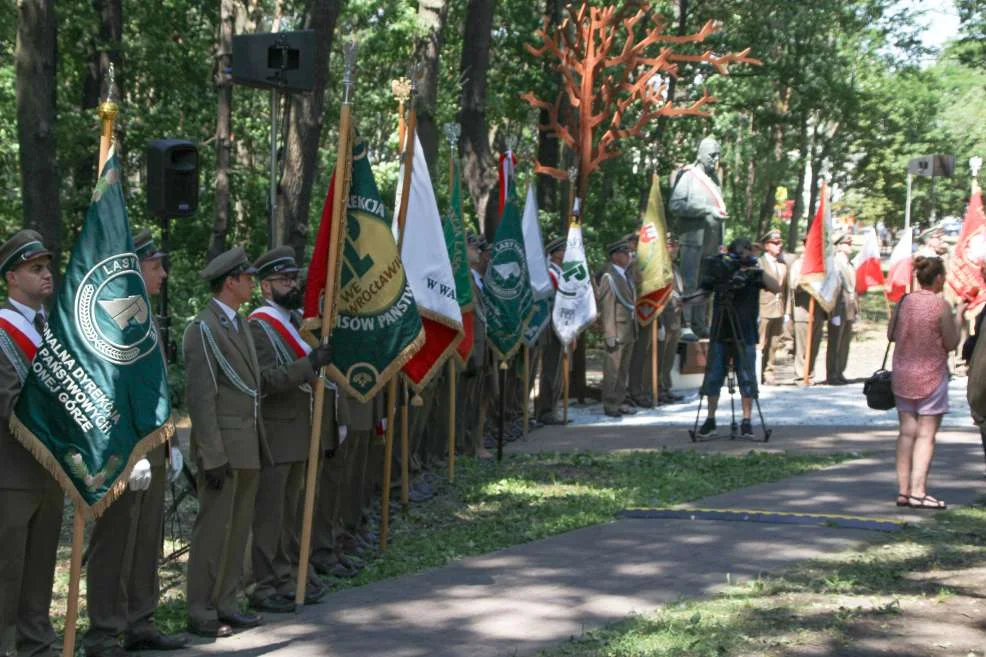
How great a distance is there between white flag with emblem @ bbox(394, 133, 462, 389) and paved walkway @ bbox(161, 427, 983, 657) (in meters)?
1.64

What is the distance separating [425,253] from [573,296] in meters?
6.74

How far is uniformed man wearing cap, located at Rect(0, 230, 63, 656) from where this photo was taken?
7340 mm

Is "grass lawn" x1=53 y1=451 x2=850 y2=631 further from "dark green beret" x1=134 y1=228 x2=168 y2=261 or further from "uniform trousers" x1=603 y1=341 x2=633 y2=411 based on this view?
"uniform trousers" x1=603 y1=341 x2=633 y2=411

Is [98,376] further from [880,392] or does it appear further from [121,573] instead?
[880,392]

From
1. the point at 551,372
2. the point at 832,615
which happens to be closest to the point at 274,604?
the point at 832,615

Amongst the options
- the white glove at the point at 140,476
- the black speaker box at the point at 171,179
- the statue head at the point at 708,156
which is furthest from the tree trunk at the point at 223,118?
the white glove at the point at 140,476

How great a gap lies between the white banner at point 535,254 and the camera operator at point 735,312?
1931 mm

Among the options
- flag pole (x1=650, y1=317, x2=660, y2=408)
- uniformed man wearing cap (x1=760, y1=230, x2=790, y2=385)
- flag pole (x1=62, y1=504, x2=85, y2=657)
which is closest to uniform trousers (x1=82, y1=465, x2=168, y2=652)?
flag pole (x1=62, y1=504, x2=85, y2=657)

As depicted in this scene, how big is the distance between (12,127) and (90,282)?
1715cm

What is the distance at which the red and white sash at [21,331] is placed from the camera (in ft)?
24.1

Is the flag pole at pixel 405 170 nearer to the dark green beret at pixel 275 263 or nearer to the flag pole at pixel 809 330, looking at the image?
the dark green beret at pixel 275 263

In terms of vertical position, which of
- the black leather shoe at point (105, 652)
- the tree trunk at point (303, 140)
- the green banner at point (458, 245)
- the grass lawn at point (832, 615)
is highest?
the tree trunk at point (303, 140)

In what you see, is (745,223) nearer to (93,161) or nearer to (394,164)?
(394,164)

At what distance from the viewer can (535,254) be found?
56.4ft
